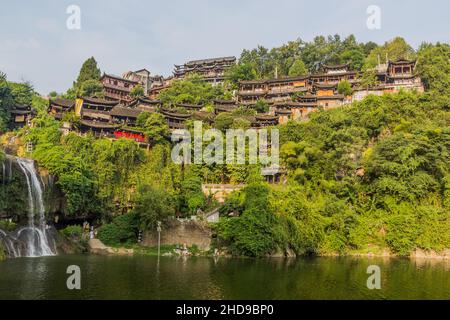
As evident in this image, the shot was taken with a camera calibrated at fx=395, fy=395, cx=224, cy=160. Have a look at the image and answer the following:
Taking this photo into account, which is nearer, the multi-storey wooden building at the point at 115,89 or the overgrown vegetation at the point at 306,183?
the overgrown vegetation at the point at 306,183

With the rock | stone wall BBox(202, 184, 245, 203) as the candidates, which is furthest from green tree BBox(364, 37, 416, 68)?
the rock

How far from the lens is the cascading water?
2564 centimetres

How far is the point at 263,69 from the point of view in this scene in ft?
235

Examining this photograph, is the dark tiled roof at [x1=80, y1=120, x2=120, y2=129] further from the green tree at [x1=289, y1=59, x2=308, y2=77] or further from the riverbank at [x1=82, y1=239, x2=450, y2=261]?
the green tree at [x1=289, y1=59, x2=308, y2=77]

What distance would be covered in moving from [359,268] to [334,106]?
31.3 metres

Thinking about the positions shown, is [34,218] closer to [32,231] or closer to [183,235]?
[32,231]

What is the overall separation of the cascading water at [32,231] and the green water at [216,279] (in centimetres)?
215

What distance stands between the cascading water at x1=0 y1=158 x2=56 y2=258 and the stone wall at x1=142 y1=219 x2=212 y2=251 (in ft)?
23.2

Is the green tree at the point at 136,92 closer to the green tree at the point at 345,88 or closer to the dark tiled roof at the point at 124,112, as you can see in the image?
the dark tiled roof at the point at 124,112

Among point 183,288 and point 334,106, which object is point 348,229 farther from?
point 334,106

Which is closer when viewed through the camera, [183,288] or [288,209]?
[183,288]

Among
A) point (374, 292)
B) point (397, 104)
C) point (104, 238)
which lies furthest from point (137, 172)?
point (397, 104)
